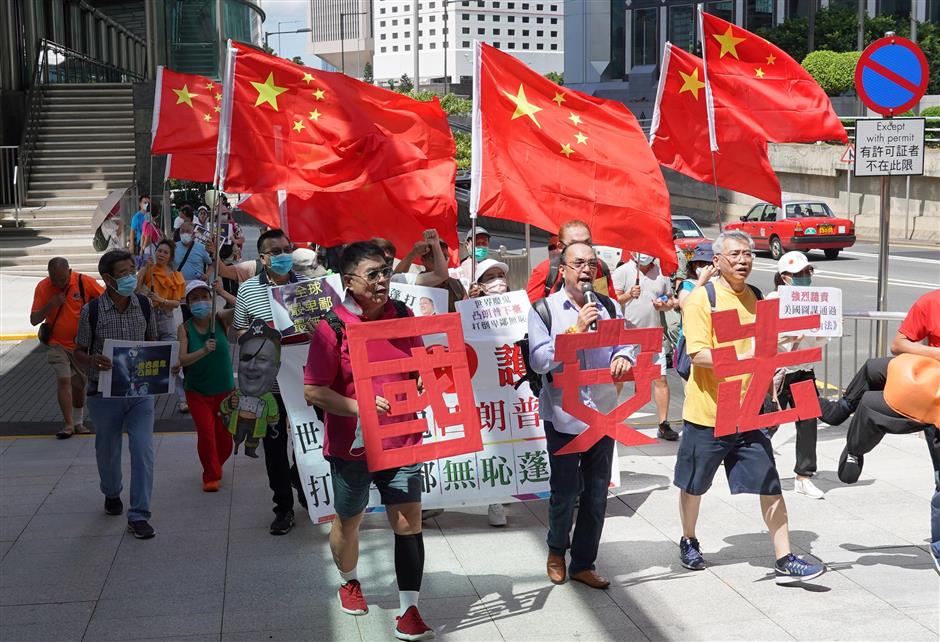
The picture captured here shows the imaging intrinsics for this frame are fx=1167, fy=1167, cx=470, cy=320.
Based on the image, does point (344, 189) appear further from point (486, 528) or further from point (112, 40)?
point (112, 40)

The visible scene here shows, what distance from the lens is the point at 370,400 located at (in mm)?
5352

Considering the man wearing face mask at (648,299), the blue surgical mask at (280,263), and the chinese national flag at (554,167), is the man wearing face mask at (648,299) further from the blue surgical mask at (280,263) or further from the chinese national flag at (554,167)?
the blue surgical mask at (280,263)

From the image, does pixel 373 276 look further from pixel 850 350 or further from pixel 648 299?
pixel 850 350

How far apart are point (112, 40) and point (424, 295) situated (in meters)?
45.3

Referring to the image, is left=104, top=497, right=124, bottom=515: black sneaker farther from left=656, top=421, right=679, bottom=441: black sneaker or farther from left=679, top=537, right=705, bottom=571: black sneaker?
left=656, top=421, right=679, bottom=441: black sneaker

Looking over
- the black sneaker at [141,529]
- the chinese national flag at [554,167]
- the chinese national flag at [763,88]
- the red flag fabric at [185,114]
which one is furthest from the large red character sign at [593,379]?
the red flag fabric at [185,114]

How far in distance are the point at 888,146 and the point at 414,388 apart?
623 centimetres

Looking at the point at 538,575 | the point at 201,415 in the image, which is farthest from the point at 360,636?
the point at 201,415

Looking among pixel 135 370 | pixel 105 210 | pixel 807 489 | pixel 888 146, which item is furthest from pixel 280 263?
pixel 105 210

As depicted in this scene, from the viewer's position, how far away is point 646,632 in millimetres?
5637

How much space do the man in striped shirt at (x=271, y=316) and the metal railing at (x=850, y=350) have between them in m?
4.08

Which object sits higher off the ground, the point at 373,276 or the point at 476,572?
the point at 373,276

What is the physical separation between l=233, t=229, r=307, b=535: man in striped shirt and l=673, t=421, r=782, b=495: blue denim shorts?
251 centimetres

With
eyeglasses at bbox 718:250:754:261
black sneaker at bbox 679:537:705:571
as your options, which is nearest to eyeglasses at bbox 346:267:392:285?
eyeglasses at bbox 718:250:754:261
